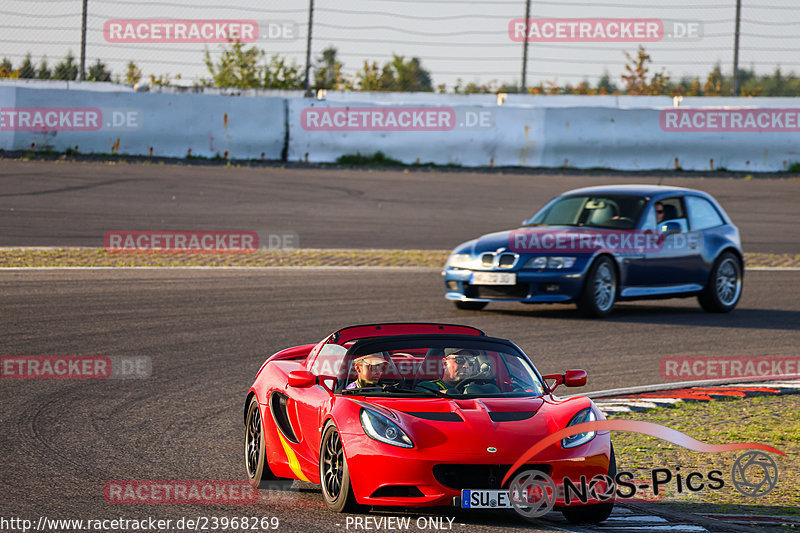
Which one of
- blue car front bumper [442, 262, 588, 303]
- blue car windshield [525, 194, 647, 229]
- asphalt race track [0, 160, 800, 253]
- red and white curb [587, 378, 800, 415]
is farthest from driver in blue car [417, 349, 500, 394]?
asphalt race track [0, 160, 800, 253]

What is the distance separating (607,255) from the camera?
1438cm

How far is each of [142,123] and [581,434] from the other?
18.7m

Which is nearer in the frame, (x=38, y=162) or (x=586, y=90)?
(x=38, y=162)

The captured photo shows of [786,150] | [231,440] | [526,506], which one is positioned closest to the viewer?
[526,506]

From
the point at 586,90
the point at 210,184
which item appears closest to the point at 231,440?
the point at 210,184

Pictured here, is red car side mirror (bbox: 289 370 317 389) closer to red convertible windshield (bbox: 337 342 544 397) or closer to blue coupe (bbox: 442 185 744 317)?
red convertible windshield (bbox: 337 342 544 397)

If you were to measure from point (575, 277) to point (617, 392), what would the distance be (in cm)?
424

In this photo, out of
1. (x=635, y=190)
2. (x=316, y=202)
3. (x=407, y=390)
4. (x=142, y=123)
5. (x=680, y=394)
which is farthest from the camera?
(x=142, y=123)

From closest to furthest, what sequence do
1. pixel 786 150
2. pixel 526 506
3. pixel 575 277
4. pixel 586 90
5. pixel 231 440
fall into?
1. pixel 526 506
2. pixel 231 440
3. pixel 575 277
4. pixel 786 150
5. pixel 586 90

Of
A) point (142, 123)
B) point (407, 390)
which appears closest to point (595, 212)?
point (407, 390)

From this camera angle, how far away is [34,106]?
22.5 metres

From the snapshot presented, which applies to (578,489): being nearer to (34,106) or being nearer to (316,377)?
(316,377)

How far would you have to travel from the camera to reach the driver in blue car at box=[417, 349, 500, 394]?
6.50 m

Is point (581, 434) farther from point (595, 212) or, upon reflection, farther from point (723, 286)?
point (723, 286)
